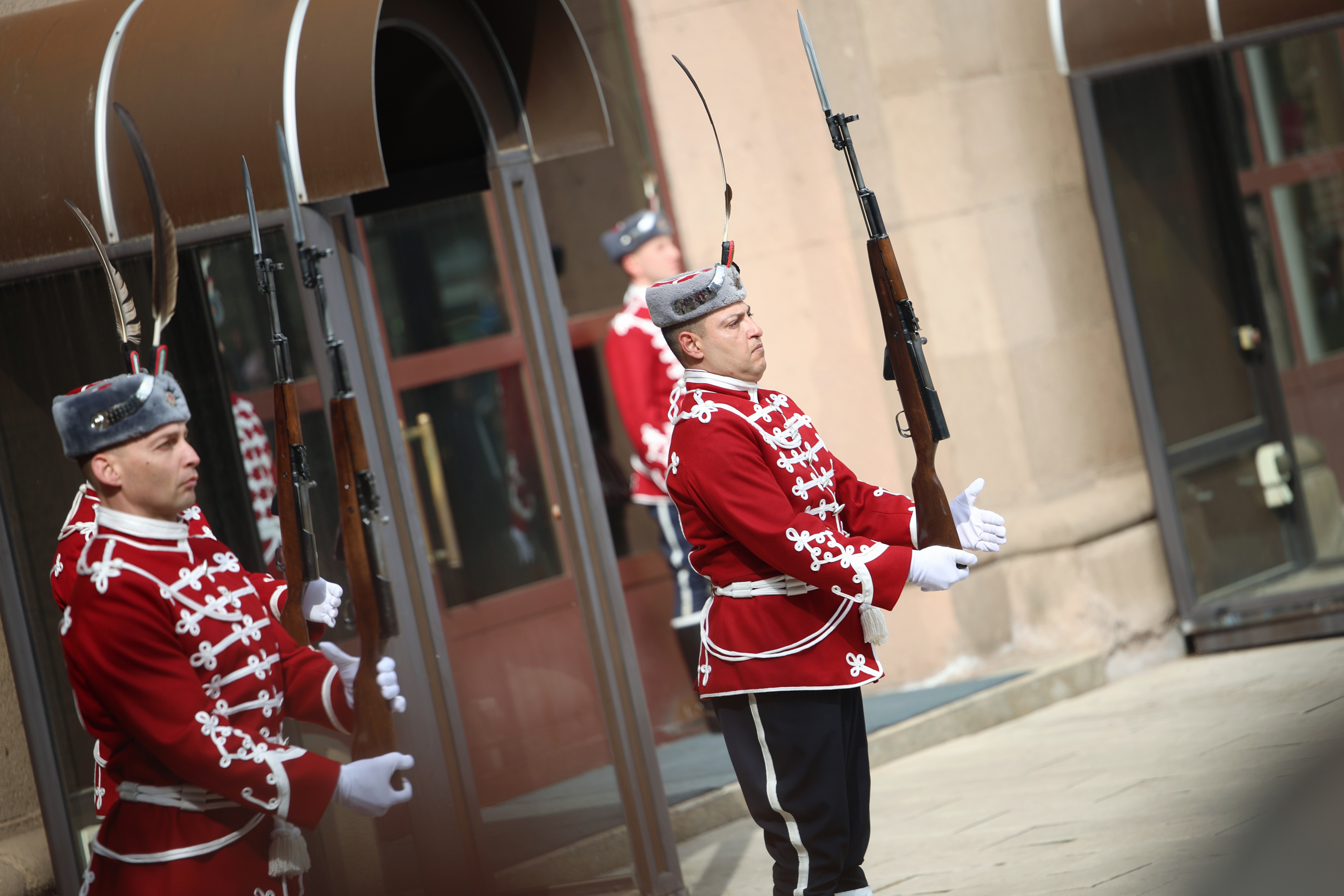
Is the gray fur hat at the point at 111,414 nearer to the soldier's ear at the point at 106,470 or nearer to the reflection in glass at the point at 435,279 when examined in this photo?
the soldier's ear at the point at 106,470

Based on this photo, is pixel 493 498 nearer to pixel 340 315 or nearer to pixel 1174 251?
pixel 340 315

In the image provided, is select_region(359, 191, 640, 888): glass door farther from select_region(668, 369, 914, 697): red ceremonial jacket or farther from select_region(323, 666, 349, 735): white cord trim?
select_region(323, 666, 349, 735): white cord trim

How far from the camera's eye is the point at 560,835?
4793 millimetres

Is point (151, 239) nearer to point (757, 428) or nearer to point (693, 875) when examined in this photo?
point (757, 428)

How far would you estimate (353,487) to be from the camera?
369 cm

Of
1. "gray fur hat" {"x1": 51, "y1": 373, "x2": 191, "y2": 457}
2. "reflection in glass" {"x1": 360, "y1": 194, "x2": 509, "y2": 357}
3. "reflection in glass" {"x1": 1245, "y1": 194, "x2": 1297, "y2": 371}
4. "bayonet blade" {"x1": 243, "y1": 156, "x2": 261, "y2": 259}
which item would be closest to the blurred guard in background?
"reflection in glass" {"x1": 360, "y1": 194, "x2": 509, "y2": 357}

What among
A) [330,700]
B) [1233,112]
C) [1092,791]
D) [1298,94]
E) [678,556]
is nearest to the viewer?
[330,700]

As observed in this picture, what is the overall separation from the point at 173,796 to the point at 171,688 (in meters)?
0.24

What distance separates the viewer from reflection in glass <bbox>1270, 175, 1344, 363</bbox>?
725cm

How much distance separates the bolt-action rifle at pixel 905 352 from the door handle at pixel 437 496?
2.94 m

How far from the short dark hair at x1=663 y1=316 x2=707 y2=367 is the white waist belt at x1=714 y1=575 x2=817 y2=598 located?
0.53 m

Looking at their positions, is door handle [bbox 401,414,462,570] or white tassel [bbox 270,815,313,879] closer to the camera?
white tassel [bbox 270,815,313,879]

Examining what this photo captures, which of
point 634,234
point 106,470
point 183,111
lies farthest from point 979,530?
point 634,234

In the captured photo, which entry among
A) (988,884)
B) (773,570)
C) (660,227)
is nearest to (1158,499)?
(660,227)
